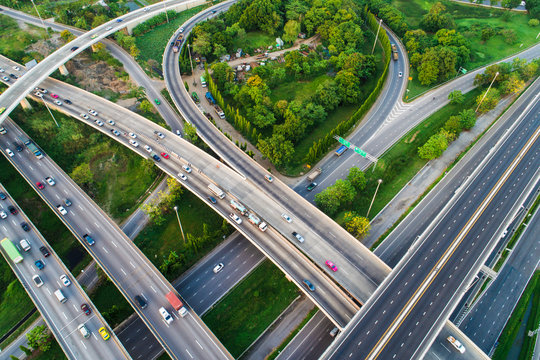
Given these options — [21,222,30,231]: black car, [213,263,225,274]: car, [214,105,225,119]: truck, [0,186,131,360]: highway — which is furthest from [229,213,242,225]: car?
[21,222,30,231]: black car

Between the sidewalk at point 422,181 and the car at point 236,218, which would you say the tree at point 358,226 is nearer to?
the sidewalk at point 422,181

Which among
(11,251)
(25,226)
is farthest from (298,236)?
(25,226)

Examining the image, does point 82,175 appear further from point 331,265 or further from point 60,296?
point 331,265

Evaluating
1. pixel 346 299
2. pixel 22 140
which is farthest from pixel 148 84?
pixel 346 299

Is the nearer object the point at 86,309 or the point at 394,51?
the point at 86,309

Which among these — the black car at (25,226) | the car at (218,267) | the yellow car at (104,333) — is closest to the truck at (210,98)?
the car at (218,267)

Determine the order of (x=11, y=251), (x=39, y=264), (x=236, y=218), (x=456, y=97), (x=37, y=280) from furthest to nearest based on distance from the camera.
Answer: (x=456, y=97) → (x=236, y=218) → (x=11, y=251) → (x=39, y=264) → (x=37, y=280)

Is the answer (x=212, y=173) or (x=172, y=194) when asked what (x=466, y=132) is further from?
(x=172, y=194)
